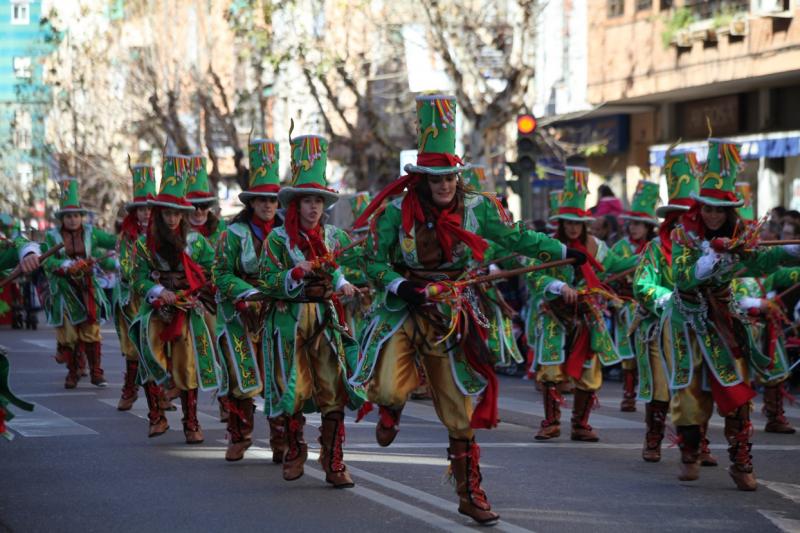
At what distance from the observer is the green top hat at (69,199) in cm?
1597

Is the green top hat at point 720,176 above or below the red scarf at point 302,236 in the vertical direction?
above

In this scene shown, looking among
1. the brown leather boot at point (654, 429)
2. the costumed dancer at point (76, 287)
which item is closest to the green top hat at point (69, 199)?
the costumed dancer at point (76, 287)

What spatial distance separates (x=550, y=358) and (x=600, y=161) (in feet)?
64.4

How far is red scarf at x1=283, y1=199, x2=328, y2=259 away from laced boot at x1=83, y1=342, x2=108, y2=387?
23.8 ft

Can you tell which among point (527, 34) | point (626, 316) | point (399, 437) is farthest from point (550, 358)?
point (527, 34)

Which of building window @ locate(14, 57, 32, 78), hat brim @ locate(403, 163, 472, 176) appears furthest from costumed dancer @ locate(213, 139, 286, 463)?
building window @ locate(14, 57, 32, 78)

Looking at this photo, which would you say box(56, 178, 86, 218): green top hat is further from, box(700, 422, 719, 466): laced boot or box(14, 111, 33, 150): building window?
box(14, 111, 33, 150): building window

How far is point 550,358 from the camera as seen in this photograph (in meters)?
11.6

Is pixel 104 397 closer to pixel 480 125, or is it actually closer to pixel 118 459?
pixel 118 459

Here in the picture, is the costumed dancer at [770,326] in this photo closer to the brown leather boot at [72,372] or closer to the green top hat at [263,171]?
the green top hat at [263,171]

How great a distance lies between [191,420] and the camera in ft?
36.5

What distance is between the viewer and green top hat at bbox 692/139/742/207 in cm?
898

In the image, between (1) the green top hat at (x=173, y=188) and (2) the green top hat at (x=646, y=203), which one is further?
(2) the green top hat at (x=646, y=203)

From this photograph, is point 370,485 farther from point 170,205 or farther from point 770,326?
point 770,326
